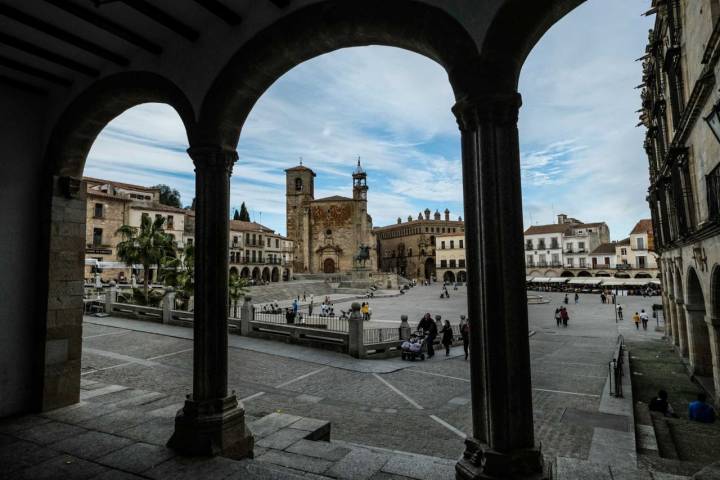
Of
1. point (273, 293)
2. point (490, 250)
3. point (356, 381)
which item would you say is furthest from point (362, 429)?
point (273, 293)

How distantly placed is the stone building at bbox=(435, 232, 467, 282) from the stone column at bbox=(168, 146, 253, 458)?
6321 cm

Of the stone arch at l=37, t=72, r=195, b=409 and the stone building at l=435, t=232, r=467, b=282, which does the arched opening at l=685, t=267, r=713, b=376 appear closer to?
the stone arch at l=37, t=72, r=195, b=409

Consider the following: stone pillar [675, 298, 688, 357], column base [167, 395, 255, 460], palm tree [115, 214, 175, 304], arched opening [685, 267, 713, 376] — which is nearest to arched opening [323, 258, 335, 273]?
palm tree [115, 214, 175, 304]

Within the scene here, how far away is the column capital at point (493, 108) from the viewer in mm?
2922

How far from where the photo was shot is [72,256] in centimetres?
568

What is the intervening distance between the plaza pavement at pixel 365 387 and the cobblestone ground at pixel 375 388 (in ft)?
0.07

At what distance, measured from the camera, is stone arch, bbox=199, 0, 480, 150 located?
3105 mm

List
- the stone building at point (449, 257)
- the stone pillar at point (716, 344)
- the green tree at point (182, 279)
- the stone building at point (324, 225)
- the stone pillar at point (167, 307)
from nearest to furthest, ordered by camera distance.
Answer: the stone pillar at point (716, 344) < the stone pillar at point (167, 307) < the green tree at point (182, 279) < the stone building at point (324, 225) < the stone building at point (449, 257)

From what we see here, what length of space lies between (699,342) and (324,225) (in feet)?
161

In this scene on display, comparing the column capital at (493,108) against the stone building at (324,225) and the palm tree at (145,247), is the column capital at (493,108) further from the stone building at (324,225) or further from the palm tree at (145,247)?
the stone building at (324,225)

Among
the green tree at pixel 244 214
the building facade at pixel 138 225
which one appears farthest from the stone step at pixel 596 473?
the green tree at pixel 244 214

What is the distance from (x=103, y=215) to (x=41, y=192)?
114 feet

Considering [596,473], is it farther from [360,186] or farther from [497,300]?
[360,186]

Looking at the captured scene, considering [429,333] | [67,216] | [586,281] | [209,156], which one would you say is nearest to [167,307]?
[429,333]
